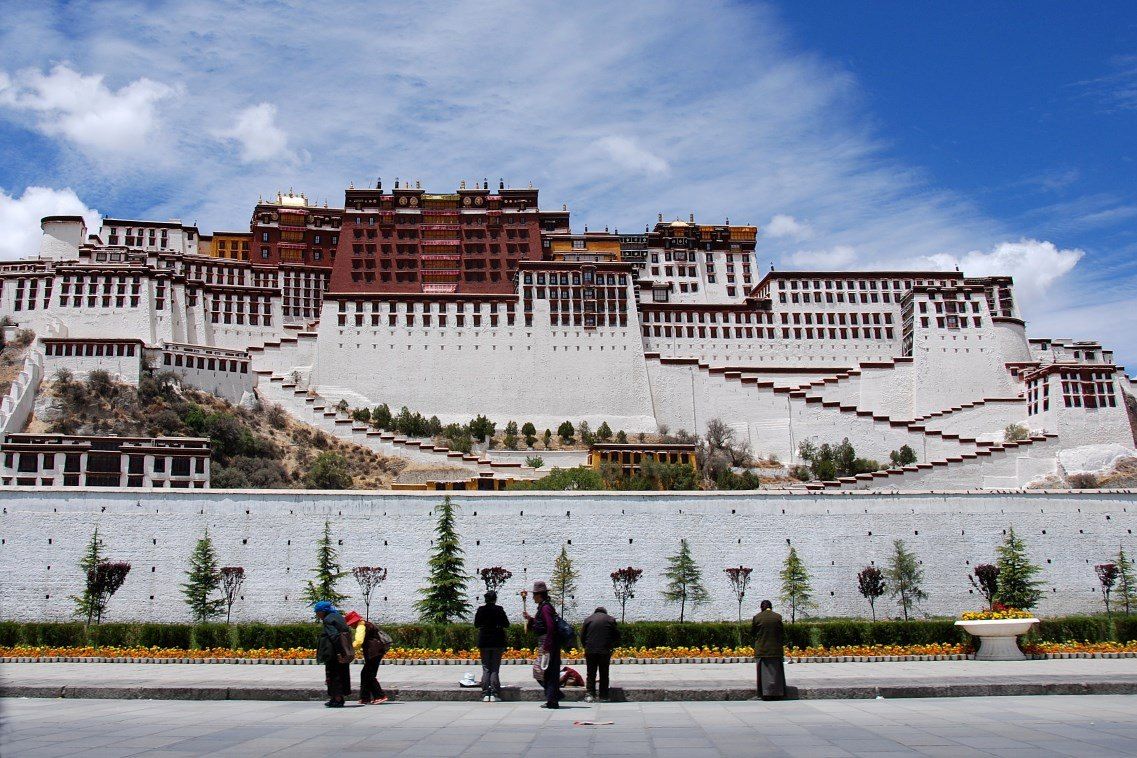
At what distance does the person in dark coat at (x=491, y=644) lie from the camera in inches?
562

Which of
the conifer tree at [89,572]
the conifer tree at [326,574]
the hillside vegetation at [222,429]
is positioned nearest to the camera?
the conifer tree at [89,572]

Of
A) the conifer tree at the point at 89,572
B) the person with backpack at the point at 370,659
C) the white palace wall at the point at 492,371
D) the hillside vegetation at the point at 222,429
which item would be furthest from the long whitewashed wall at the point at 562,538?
the white palace wall at the point at 492,371

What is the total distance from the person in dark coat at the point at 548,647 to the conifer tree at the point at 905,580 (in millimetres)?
23358

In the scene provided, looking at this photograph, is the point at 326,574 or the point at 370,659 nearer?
the point at 370,659

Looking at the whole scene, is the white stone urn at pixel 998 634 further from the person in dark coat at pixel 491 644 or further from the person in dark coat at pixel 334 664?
the person in dark coat at pixel 334 664

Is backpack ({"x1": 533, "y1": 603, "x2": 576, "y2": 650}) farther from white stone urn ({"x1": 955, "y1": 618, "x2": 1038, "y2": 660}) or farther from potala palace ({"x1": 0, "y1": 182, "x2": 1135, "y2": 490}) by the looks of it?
potala palace ({"x1": 0, "y1": 182, "x2": 1135, "y2": 490})

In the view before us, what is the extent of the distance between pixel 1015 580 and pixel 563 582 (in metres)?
14.8

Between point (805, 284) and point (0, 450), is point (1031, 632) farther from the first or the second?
point (805, 284)

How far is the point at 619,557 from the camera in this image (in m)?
34.0

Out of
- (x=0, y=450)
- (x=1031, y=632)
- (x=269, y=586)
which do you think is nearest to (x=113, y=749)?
(x=1031, y=632)

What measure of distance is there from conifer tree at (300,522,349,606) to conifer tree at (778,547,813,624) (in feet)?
47.2

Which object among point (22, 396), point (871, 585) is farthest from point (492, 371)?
point (871, 585)

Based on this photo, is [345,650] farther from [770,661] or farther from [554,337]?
[554,337]

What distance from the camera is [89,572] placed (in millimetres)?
29938
